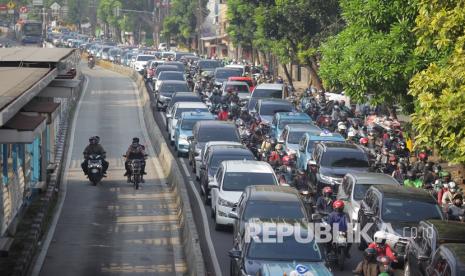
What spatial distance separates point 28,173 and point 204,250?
15.6 feet

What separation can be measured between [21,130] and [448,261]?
22.1 ft

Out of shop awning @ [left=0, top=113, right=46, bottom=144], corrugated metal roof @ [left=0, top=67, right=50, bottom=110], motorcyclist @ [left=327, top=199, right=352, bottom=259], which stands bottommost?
motorcyclist @ [left=327, top=199, right=352, bottom=259]

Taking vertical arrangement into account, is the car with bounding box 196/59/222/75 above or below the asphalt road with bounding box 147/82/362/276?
above

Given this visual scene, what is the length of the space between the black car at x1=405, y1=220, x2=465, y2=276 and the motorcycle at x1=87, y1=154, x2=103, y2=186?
14.3m

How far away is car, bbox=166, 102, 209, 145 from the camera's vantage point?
42.2m

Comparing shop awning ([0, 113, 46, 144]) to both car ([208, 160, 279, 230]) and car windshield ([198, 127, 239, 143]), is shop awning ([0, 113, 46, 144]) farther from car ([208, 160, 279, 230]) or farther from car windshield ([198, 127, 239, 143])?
car windshield ([198, 127, 239, 143])

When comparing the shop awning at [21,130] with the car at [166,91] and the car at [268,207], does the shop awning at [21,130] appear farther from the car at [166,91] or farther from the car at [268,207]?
the car at [166,91]

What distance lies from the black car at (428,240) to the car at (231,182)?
599 cm

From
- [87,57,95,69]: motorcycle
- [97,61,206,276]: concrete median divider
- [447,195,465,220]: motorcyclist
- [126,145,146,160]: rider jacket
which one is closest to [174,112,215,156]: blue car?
[97,61,206,276]: concrete median divider

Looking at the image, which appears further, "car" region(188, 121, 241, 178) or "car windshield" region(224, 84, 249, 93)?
"car windshield" region(224, 84, 249, 93)

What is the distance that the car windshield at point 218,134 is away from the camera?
35562 millimetres

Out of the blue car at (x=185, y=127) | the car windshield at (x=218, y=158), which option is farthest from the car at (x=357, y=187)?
the blue car at (x=185, y=127)

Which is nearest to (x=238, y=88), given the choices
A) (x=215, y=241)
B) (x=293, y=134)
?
(x=293, y=134)

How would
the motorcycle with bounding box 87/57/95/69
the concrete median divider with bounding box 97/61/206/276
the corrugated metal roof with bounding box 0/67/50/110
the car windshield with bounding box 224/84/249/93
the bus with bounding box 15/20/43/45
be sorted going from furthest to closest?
the bus with bounding box 15/20/43/45 → the motorcycle with bounding box 87/57/95/69 → the car windshield with bounding box 224/84/249/93 → the concrete median divider with bounding box 97/61/206/276 → the corrugated metal roof with bounding box 0/67/50/110
